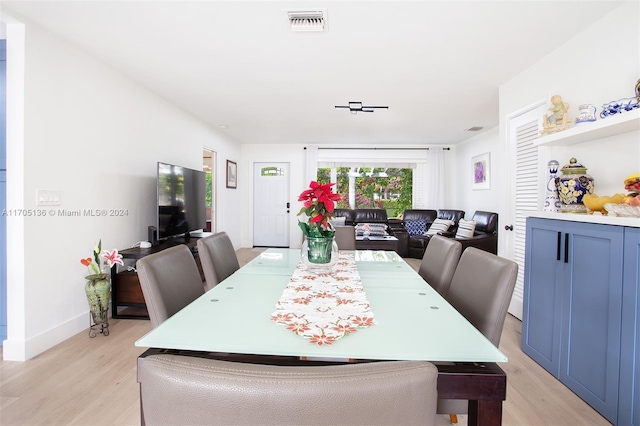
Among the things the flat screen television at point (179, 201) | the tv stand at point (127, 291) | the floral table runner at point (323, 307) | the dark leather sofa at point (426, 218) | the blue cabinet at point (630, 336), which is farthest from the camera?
the dark leather sofa at point (426, 218)

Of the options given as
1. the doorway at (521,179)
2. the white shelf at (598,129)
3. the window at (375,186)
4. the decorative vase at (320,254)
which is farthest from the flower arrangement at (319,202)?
the window at (375,186)

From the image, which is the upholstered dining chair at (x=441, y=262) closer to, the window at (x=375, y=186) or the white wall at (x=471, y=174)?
the white wall at (x=471, y=174)

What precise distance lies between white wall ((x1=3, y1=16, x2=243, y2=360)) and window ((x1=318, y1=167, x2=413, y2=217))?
4.49 meters

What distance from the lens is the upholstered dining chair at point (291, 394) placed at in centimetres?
41

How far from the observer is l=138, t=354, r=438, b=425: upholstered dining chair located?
1.35 feet

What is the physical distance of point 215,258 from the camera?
1769mm

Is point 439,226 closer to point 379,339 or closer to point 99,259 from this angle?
point 99,259

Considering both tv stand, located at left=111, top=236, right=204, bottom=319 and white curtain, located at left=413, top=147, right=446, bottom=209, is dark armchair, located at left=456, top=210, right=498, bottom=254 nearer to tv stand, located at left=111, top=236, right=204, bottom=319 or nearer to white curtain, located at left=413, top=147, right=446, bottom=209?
white curtain, located at left=413, top=147, right=446, bottom=209

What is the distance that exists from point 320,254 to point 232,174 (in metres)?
4.99

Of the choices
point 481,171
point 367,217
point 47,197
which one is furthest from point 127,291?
point 481,171

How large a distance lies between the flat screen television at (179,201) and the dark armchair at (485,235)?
3.76 metres

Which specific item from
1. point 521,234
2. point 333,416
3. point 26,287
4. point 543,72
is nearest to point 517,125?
point 543,72

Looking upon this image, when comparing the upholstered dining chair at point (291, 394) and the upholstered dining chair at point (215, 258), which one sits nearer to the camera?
the upholstered dining chair at point (291, 394)

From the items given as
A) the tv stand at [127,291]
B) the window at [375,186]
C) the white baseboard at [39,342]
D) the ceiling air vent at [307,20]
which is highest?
the ceiling air vent at [307,20]
